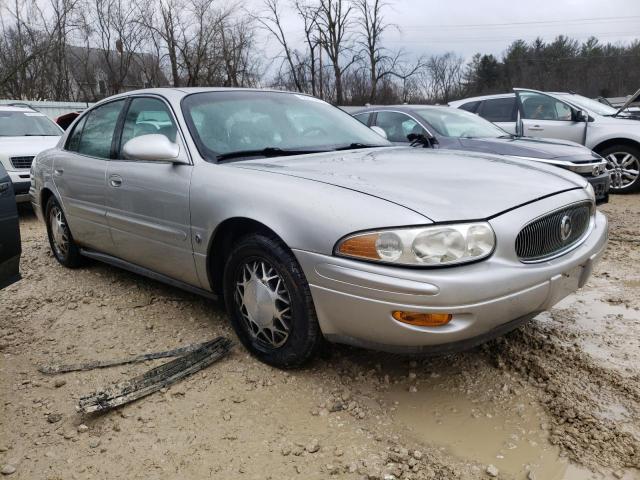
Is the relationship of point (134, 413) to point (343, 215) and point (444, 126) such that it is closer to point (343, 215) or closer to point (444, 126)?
point (343, 215)

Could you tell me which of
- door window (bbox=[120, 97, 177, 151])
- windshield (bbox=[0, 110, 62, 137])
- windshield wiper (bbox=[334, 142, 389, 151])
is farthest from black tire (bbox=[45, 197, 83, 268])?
windshield (bbox=[0, 110, 62, 137])

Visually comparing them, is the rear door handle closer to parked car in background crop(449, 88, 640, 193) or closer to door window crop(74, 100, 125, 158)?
door window crop(74, 100, 125, 158)

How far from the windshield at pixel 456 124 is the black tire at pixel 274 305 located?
4.08 metres

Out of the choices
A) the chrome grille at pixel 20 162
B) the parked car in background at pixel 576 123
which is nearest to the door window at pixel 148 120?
the chrome grille at pixel 20 162

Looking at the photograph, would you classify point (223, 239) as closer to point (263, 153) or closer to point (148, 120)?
point (263, 153)

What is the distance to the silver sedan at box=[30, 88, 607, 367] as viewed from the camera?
215 cm

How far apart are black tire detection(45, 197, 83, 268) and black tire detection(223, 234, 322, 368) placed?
230 cm

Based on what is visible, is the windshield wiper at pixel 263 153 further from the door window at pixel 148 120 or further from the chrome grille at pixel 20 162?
the chrome grille at pixel 20 162

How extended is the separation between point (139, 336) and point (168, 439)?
1.18 meters

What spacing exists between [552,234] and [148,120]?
8.59ft

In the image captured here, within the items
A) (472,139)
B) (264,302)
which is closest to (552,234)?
(264,302)

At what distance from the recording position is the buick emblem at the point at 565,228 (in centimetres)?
254

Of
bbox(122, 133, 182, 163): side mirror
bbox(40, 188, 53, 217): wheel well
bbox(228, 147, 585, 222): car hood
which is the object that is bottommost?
bbox(40, 188, 53, 217): wheel well

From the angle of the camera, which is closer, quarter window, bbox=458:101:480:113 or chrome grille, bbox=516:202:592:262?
chrome grille, bbox=516:202:592:262
